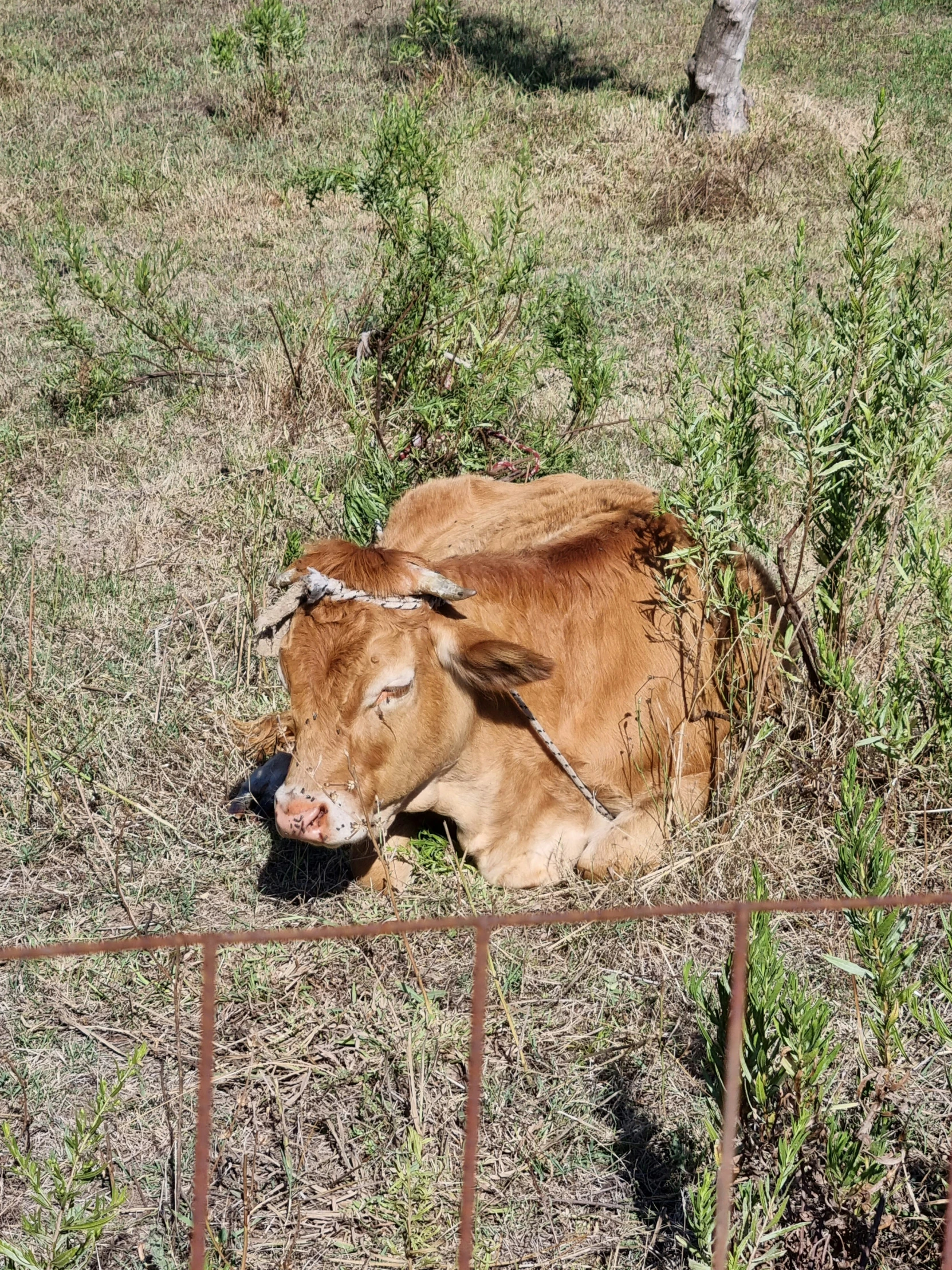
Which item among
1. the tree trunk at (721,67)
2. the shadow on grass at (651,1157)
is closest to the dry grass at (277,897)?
the shadow on grass at (651,1157)

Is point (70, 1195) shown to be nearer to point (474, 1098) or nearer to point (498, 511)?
point (474, 1098)

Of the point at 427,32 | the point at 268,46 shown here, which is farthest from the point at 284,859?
the point at 427,32

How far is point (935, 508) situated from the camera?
5.97 meters

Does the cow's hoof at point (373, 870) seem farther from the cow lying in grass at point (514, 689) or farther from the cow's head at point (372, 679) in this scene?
the cow's head at point (372, 679)

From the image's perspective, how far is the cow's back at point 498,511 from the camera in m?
4.70

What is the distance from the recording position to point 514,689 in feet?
13.1

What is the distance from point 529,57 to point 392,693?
13.6 metres

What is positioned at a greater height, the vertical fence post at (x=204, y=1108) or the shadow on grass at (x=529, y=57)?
the shadow on grass at (x=529, y=57)

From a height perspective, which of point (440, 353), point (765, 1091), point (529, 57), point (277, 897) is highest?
point (529, 57)

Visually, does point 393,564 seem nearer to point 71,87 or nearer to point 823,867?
point 823,867

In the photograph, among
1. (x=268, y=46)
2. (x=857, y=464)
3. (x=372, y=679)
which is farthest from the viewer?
(x=268, y=46)

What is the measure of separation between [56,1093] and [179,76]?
43.6 feet

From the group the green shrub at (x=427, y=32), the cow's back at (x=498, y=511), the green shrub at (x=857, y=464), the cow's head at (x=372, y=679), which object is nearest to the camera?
the cow's head at (x=372, y=679)

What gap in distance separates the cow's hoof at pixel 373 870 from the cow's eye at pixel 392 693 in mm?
698
